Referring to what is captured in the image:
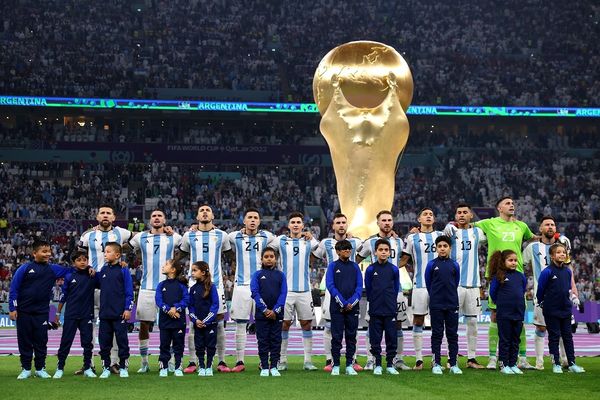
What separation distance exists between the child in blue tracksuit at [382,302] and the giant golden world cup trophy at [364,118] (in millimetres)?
5331

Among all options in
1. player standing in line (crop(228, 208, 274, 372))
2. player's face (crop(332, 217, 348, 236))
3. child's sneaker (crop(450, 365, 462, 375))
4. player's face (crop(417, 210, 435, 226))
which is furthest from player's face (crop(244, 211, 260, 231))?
child's sneaker (crop(450, 365, 462, 375))

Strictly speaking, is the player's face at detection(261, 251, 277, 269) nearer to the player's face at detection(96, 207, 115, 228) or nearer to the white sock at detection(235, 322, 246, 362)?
the white sock at detection(235, 322, 246, 362)

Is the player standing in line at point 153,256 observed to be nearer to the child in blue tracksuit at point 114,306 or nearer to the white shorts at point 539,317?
the child in blue tracksuit at point 114,306

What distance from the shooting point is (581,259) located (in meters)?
29.9

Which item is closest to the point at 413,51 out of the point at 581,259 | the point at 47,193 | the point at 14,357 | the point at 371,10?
the point at 371,10

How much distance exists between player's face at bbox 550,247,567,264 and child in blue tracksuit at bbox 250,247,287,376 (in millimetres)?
3110

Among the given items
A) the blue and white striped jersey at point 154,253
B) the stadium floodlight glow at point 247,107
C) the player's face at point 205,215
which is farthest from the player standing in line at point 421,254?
the stadium floodlight glow at point 247,107

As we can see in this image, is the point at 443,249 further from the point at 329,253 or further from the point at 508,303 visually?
the point at 329,253

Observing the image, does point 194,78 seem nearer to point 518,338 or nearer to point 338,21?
point 338,21

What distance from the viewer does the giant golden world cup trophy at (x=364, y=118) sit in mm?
15938

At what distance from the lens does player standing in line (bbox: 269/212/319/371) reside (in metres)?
10.9

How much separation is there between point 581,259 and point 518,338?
2058 centimetres

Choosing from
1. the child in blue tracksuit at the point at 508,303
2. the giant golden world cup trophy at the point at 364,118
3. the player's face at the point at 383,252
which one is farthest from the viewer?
the giant golden world cup trophy at the point at 364,118

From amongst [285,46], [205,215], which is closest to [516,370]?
[205,215]
